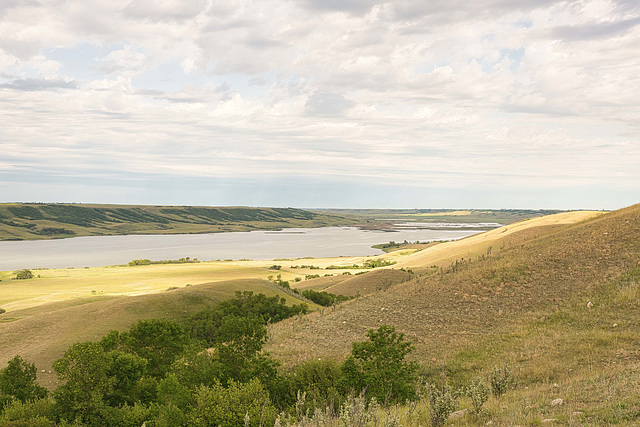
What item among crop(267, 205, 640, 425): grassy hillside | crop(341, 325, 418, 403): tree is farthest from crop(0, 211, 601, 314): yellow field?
crop(341, 325, 418, 403): tree

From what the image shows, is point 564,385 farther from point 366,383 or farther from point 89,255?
point 89,255

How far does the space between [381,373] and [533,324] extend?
10035 mm

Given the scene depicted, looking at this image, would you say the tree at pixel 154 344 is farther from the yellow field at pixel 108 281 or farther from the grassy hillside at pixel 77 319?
the yellow field at pixel 108 281

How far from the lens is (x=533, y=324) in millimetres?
19547

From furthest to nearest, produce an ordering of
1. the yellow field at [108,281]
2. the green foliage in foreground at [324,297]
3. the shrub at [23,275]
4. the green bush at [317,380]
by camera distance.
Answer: the shrub at [23,275], the yellow field at [108,281], the green foliage in foreground at [324,297], the green bush at [317,380]

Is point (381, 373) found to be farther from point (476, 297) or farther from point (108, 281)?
point (108, 281)

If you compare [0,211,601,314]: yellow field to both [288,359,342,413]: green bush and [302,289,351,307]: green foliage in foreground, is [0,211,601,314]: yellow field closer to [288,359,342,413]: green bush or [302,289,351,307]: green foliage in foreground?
[302,289,351,307]: green foliage in foreground

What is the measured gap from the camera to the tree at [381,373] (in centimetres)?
1270

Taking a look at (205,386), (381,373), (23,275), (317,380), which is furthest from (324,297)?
(23,275)

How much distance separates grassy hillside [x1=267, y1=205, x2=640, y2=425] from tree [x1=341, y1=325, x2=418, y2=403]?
2.15 m

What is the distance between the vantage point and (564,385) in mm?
11445

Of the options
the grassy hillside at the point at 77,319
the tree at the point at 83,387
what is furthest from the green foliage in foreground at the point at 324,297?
the tree at the point at 83,387

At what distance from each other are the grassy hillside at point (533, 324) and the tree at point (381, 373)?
215cm

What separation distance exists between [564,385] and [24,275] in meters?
80.4
